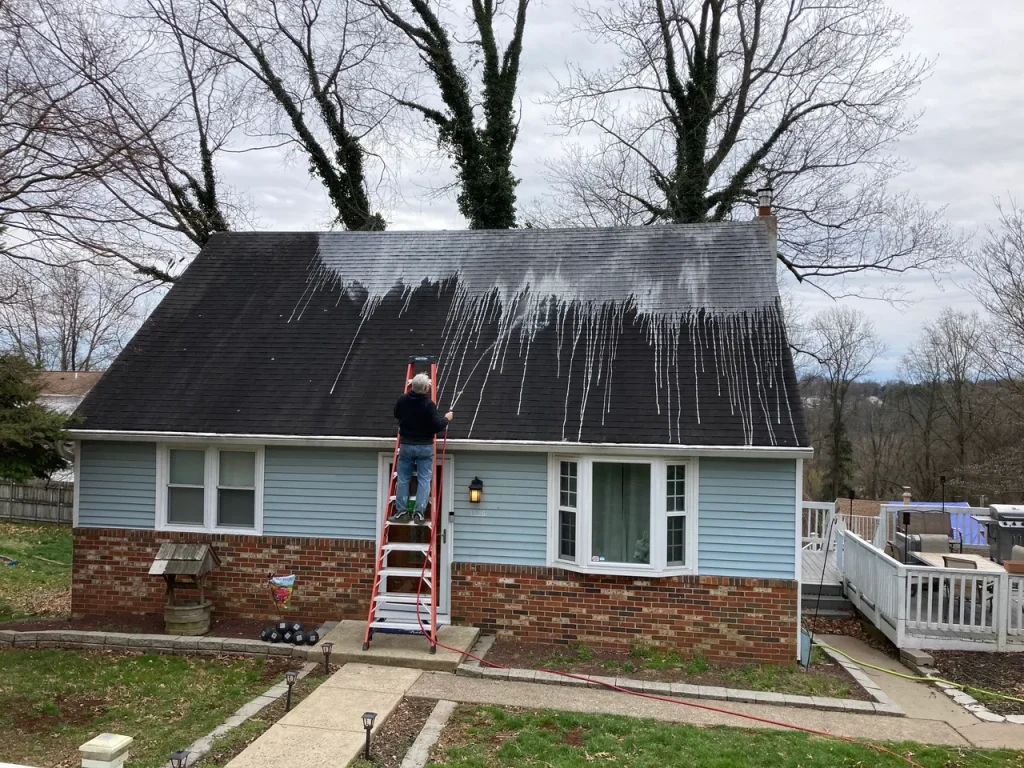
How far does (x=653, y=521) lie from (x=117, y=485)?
7177mm

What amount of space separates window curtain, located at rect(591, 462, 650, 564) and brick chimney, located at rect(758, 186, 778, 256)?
4381 mm

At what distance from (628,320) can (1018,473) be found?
19.6m

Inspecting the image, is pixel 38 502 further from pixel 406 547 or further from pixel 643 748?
pixel 643 748

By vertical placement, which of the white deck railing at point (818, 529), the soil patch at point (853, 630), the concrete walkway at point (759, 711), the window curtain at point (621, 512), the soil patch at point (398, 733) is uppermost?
the window curtain at point (621, 512)

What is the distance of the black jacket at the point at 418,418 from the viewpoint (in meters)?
7.92

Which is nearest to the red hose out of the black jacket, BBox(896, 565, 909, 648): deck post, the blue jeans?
the blue jeans

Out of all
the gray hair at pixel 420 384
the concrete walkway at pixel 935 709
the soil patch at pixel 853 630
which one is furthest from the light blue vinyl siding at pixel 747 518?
the gray hair at pixel 420 384

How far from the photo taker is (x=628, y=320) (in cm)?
998

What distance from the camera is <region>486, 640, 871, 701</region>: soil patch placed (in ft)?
24.5

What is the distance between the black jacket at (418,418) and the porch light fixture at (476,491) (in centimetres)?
104

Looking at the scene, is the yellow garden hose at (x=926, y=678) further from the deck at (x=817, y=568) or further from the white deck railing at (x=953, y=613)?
the deck at (x=817, y=568)

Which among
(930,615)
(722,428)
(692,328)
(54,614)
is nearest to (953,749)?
(930,615)

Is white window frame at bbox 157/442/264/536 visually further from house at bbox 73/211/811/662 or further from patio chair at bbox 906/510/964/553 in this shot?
patio chair at bbox 906/510/964/553

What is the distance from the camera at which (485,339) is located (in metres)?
10.1
